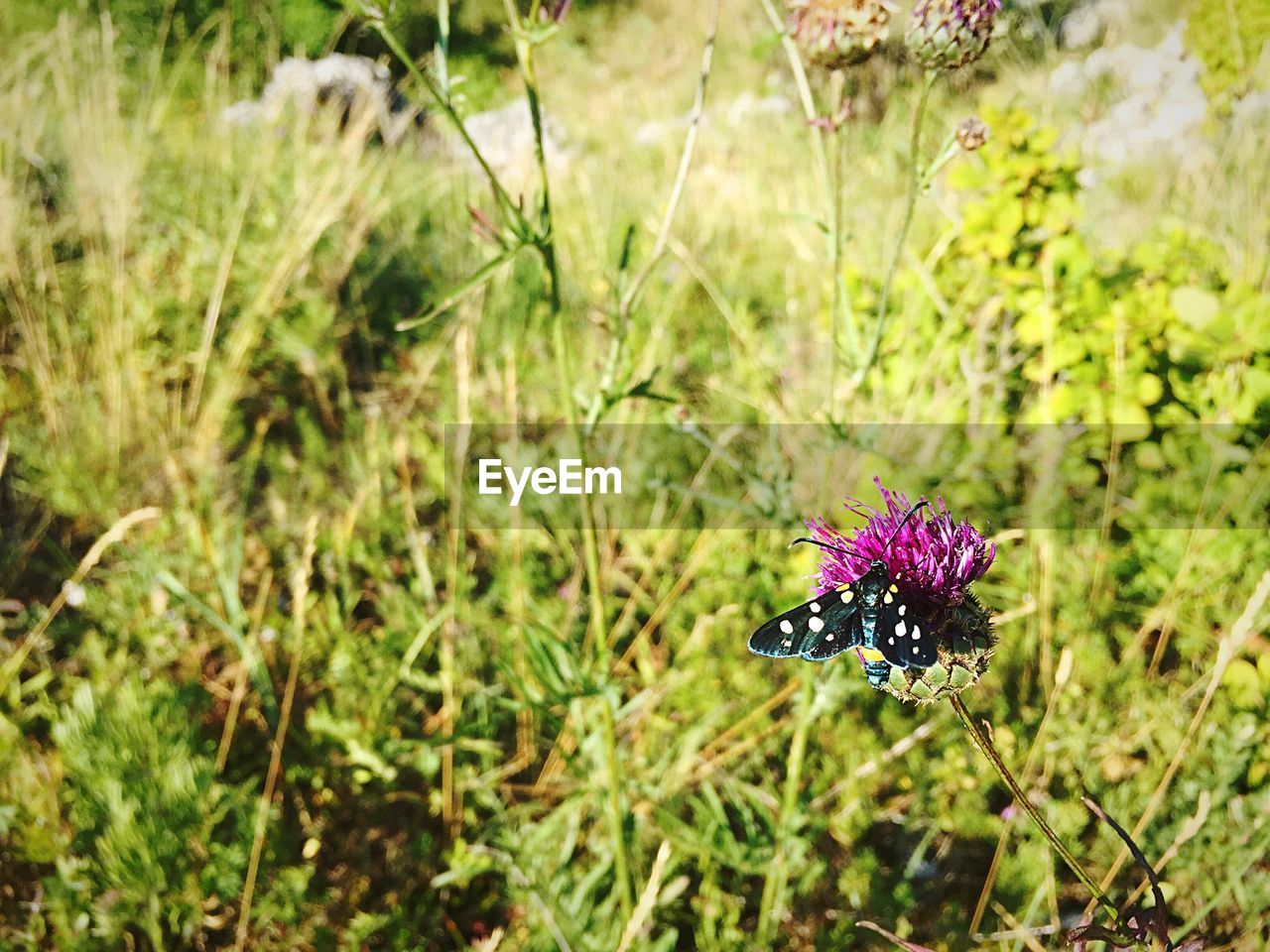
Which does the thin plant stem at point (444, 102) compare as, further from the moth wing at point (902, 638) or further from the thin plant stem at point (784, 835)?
the thin plant stem at point (784, 835)

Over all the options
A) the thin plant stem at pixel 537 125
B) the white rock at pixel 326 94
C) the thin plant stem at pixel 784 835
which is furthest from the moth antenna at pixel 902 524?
the white rock at pixel 326 94

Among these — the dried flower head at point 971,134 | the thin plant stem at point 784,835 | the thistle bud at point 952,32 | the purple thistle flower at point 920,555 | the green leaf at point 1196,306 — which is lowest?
the thin plant stem at point 784,835

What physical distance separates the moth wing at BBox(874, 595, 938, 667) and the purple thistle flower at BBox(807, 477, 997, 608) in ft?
0.29

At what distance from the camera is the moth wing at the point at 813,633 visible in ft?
2.56

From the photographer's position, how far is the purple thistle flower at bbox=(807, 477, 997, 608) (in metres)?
0.89

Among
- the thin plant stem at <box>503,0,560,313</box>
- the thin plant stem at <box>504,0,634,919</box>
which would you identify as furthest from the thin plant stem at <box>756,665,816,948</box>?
the thin plant stem at <box>503,0,560,313</box>

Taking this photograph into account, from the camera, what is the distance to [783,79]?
24.1ft

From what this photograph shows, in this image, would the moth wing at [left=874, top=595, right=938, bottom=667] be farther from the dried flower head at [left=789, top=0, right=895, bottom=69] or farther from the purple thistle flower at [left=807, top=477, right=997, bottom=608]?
the dried flower head at [left=789, top=0, right=895, bottom=69]

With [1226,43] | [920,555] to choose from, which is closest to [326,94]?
[1226,43]

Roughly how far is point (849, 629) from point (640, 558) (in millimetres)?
1446

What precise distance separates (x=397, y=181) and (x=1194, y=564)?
3.73 meters

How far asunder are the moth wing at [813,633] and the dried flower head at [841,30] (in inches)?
38.4

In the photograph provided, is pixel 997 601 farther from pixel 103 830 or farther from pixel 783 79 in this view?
pixel 783 79

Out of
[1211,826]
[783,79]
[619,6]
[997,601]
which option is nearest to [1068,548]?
[997,601]
